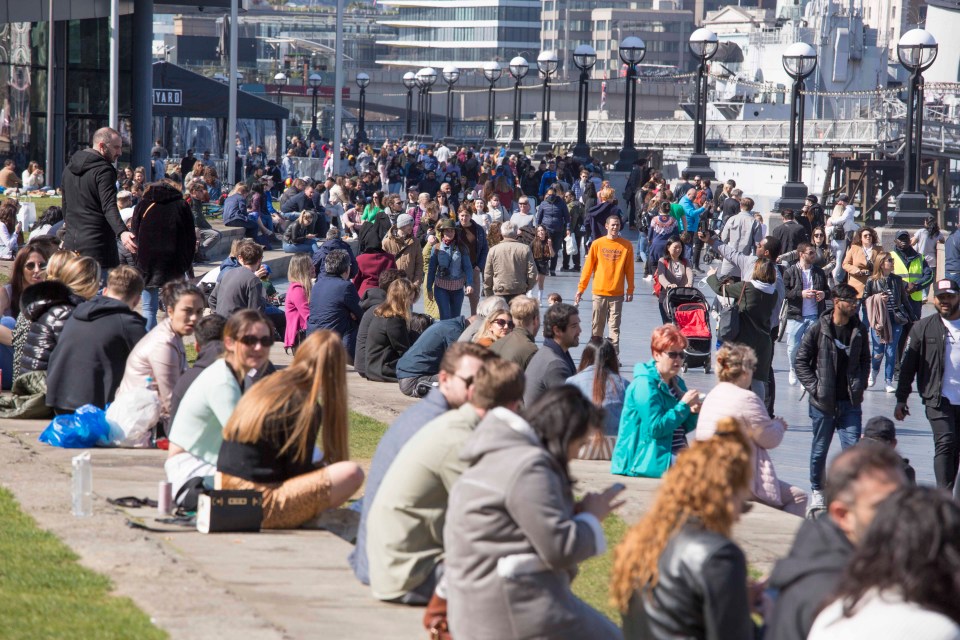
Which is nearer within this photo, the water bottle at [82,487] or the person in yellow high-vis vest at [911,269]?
the water bottle at [82,487]

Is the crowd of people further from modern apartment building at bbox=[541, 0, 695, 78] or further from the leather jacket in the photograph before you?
modern apartment building at bbox=[541, 0, 695, 78]

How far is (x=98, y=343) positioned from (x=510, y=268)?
25.7ft

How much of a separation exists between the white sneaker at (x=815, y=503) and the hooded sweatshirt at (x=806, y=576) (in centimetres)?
603

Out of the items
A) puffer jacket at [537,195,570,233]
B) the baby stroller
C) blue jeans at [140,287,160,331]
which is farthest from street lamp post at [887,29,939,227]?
blue jeans at [140,287,160,331]

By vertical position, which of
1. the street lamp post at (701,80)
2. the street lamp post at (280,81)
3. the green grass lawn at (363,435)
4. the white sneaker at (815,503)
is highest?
the street lamp post at (280,81)

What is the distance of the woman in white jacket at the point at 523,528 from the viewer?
487cm

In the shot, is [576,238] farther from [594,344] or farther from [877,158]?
[877,158]

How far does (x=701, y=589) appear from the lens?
4.23 metres

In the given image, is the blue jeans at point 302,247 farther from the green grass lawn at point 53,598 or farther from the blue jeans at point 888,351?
the green grass lawn at point 53,598

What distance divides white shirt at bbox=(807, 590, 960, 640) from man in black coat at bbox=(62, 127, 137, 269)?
8845 millimetres

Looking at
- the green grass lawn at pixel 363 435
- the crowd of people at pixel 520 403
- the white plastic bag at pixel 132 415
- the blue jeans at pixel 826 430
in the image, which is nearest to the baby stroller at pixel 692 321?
the crowd of people at pixel 520 403

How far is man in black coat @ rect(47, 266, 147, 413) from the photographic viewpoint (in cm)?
999

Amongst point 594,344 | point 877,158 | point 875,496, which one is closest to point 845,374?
point 594,344

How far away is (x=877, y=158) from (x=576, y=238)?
163 ft
